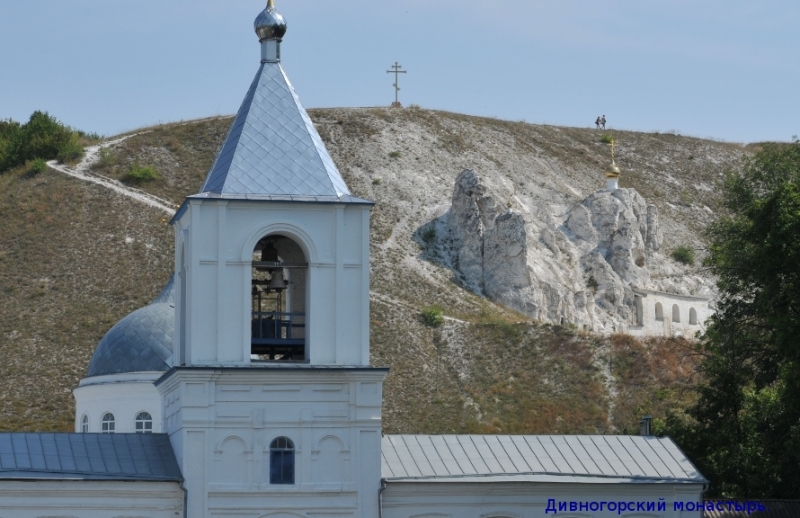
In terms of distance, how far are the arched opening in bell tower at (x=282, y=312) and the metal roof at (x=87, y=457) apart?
7.95ft

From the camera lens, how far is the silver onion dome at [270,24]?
89.4ft

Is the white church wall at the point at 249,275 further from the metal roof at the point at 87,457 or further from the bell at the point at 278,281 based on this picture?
the metal roof at the point at 87,457

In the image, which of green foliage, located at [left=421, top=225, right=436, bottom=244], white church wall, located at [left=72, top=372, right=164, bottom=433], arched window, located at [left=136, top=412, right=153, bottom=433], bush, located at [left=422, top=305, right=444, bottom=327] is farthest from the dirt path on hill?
arched window, located at [left=136, top=412, right=153, bottom=433]

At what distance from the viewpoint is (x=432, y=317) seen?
6869 centimetres

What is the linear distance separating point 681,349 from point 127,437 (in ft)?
148

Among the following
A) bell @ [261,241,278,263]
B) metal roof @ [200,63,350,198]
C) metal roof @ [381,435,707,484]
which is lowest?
metal roof @ [381,435,707,484]

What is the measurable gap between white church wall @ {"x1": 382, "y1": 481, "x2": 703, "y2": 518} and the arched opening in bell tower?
3002 millimetres

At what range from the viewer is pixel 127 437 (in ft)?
86.0

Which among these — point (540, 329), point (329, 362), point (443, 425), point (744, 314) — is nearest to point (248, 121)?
point (329, 362)

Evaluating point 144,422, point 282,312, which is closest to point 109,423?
point 144,422

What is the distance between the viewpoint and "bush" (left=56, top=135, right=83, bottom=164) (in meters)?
83.3

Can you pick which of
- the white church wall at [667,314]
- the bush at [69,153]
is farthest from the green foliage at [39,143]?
the white church wall at [667,314]

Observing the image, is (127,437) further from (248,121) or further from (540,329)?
(540,329)

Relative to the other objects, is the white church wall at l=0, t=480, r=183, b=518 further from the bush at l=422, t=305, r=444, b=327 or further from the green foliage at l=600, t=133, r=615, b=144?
the green foliage at l=600, t=133, r=615, b=144
